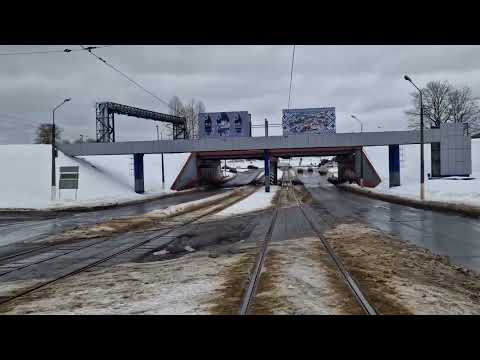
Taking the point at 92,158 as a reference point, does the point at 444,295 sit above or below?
below

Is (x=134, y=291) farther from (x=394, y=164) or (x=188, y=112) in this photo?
(x=188, y=112)

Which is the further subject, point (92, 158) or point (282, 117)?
point (92, 158)

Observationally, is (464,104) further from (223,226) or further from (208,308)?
(208,308)

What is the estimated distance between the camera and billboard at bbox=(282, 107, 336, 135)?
46406 mm

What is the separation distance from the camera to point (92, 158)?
59.9m


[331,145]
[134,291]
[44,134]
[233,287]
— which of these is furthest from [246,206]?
[44,134]

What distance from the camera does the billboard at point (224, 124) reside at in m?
46.7

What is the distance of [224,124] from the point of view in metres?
46.9

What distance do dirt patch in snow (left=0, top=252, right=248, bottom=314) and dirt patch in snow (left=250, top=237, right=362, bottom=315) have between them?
0.95m

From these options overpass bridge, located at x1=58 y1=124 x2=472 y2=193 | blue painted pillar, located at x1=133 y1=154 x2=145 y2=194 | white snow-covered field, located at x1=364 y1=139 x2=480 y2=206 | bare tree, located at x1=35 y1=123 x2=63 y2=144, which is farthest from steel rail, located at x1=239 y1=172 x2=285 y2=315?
bare tree, located at x1=35 y1=123 x2=63 y2=144

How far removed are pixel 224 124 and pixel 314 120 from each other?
395 inches

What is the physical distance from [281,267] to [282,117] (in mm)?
38527
